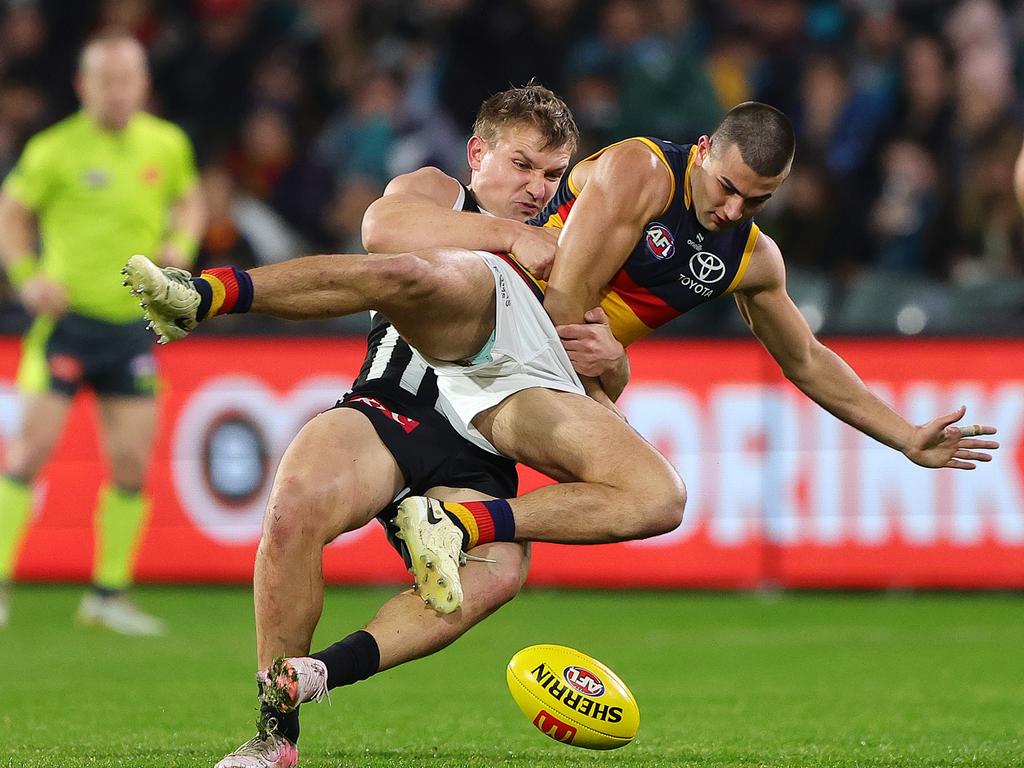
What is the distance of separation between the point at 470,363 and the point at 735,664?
3.20m

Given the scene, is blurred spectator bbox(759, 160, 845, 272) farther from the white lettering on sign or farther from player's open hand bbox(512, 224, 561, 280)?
player's open hand bbox(512, 224, 561, 280)

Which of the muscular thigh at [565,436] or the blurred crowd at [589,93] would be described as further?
the blurred crowd at [589,93]

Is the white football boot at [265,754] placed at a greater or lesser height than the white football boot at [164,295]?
lesser

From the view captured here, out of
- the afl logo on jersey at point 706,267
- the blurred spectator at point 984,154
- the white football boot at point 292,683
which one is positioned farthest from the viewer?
the blurred spectator at point 984,154

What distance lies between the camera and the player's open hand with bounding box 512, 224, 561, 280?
18.8 feet

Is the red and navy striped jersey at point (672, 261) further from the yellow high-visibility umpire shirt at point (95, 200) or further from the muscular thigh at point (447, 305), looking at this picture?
the yellow high-visibility umpire shirt at point (95, 200)

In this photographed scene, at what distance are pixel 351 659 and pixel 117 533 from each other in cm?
478

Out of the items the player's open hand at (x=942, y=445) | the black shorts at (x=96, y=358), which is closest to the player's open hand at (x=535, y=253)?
the player's open hand at (x=942, y=445)

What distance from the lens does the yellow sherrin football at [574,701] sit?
536cm

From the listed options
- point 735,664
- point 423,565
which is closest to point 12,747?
point 423,565

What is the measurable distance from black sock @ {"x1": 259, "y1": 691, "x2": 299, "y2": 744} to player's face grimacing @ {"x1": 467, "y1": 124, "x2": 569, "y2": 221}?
6.66ft

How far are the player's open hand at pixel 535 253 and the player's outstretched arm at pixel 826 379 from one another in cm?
82

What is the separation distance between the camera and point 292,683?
4910 millimetres

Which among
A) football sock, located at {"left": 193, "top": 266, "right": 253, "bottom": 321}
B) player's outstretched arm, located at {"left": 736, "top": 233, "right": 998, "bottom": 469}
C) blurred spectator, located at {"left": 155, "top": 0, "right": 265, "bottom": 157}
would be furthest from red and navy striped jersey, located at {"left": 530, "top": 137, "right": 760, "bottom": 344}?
Answer: blurred spectator, located at {"left": 155, "top": 0, "right": 265, "bottom": 157}
